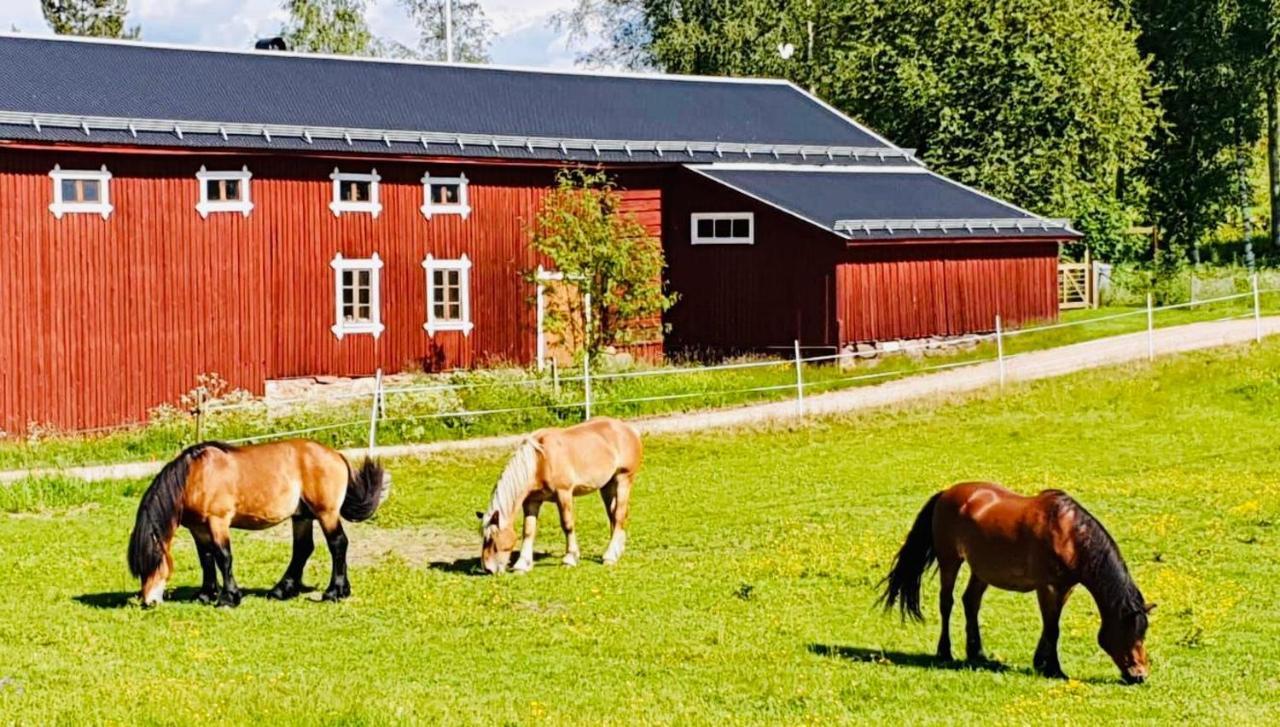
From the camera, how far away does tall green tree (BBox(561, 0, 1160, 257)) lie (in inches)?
1874

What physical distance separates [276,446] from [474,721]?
5910 mm

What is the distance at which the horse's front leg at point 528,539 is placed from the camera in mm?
18703

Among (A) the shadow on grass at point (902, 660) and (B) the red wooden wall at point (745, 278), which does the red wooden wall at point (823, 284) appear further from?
(A) the shadow on grass at point (902, 660)

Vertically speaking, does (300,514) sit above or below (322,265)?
below

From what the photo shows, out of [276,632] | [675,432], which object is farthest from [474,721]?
[675,432]

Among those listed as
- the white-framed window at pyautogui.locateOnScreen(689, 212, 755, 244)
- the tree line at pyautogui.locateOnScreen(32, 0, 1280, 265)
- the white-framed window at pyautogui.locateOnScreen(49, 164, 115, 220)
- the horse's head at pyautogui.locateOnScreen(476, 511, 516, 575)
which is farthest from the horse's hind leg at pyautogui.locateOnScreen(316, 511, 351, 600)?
the tree line at pyautogui.locateOnScreen(32, 0, 1280, 265)

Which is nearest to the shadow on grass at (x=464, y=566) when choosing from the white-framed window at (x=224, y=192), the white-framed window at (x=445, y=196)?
the white-framed window at (x=224, y=192)

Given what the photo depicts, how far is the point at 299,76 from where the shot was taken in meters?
37.4

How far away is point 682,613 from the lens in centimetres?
1642

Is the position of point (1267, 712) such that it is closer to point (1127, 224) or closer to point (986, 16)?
point (986, 16)

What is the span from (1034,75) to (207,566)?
115 feet

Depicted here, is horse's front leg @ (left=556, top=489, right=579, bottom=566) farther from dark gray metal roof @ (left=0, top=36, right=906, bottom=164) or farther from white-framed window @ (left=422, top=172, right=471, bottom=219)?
white-framed window @ (left=422, top=172, right=471, bottom=219)

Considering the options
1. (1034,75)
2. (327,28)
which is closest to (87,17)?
(327,28)

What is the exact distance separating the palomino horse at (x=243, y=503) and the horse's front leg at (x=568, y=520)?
2.34m
